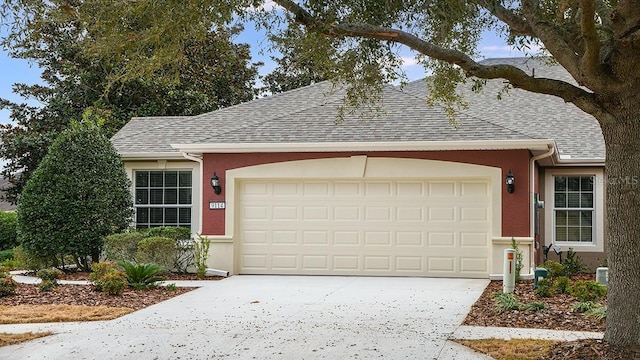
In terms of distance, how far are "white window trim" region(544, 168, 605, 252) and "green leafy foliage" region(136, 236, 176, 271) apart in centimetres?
837

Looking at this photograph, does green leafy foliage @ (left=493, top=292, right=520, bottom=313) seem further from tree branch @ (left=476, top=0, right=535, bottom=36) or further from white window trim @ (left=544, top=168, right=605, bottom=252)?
white window trim @ (left=544, top=168, right=605, bottom=252)

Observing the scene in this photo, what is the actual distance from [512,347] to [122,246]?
9.43m

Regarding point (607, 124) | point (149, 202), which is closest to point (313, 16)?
point (607, 124)

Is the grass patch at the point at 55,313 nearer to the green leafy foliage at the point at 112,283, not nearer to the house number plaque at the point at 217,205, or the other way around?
the green leafy foliage at the point at 112,283

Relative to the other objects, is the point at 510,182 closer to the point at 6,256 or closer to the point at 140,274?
the point at 140,274

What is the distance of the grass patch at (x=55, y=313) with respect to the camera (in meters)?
9.87

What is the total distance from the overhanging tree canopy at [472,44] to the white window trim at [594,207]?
273 inches

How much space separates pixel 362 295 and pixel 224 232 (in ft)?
13.7

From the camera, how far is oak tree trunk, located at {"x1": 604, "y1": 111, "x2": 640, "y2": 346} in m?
7.32

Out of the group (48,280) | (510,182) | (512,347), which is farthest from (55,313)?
(510,182)

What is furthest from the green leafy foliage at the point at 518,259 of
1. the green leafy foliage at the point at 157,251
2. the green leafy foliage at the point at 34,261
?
the green leafy foliage at the point at 34,261

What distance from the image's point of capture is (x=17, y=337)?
8664 millimetres

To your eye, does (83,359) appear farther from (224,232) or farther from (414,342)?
(224,232)

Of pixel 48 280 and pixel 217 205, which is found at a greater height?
pixel 217 205
